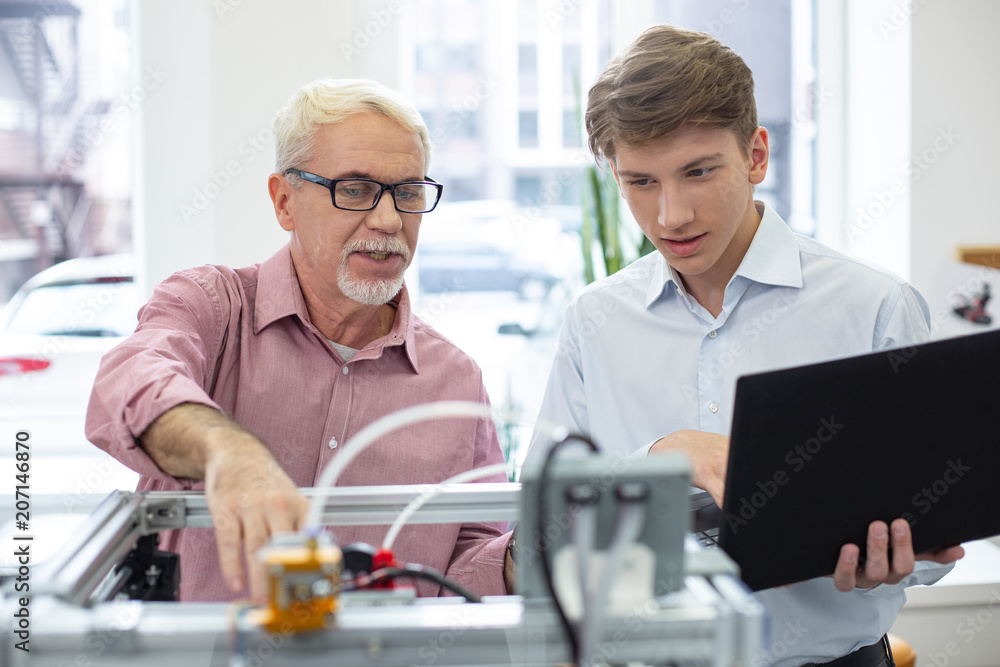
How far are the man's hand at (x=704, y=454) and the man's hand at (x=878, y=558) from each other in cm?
17

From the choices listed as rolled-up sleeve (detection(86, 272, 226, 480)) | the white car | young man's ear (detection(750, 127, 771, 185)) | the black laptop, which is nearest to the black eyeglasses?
rolled-up sleeve (detection(86, 272, 226, 480))

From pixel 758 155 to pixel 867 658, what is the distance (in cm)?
85

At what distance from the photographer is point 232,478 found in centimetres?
82

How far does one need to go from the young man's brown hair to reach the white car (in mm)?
2012

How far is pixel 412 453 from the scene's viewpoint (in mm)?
1456

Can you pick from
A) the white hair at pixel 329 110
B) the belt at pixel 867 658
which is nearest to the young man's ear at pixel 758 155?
the white hair at pixel 329 110

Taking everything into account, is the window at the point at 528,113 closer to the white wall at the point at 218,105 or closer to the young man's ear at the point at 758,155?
the white wall at the point at 218,105

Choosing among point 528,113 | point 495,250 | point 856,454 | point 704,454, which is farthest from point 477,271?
point 856,454

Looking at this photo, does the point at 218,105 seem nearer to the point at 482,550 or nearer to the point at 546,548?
the point at 482,550

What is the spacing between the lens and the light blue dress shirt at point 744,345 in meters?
1.24

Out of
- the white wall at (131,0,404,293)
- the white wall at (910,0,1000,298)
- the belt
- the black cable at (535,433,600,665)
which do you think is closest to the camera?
the black cable at (535,433,600,665)

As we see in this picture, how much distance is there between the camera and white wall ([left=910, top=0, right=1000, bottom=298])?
8.36ft

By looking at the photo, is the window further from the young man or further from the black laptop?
the black laptop

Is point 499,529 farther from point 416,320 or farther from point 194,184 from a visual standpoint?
point 194,184
